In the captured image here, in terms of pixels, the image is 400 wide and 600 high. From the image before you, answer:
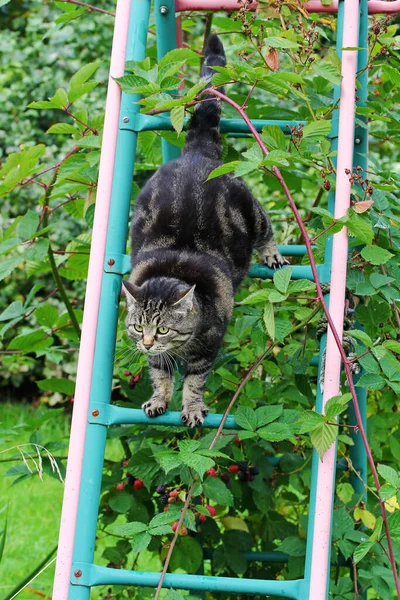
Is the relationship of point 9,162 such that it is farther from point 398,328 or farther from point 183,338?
point 398,328

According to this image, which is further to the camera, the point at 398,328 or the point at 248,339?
the point at 248,339

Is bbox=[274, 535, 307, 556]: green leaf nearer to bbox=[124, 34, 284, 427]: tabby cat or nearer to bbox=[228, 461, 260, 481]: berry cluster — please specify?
bbox=[228, 461, 260, 481]: berry cluster

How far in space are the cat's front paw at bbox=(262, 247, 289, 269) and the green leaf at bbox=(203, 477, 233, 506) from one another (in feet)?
2.12

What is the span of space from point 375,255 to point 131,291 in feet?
1.97

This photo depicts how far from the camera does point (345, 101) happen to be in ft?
6.32

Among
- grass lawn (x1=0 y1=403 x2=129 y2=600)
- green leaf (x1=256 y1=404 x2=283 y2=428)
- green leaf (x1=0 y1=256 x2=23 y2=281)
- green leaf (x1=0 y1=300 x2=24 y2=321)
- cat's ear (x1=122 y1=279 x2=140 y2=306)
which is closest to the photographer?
green leaf (x1=256 y1=404 x2=283 y2=428)

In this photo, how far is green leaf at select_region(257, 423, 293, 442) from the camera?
5.78ft

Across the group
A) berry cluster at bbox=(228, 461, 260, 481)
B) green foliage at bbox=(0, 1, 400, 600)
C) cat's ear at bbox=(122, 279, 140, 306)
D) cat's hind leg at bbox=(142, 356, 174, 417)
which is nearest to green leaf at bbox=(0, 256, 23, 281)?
green foliage at bbox=(0, 1, 400, 600)

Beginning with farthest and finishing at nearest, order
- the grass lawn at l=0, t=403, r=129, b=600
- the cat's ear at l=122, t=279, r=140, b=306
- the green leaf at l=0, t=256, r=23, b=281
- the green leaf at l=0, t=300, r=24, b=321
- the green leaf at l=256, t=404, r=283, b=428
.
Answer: the grass lawn at l=0, t=403, r=129, b=600 → the green leaf at l=0, t=300, r=24, b=321 → the green leaf at l=0, t=256, r=23, b=281 → the cat's ear at l=122, t=279, r=140, b=306 → the green leaf at l=256, t=404, r=283, b=428

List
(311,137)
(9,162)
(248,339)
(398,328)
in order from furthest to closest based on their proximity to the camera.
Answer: (248,339) → (9,162) → (398,328) → (311,137)

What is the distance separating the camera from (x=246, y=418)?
1.84 meters

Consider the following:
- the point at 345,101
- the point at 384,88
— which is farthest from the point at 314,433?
the point at 384,88

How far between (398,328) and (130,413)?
0.68m

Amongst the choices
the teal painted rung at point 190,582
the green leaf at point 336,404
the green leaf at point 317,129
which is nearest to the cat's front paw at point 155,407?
the teal painted rung at point 190,582
